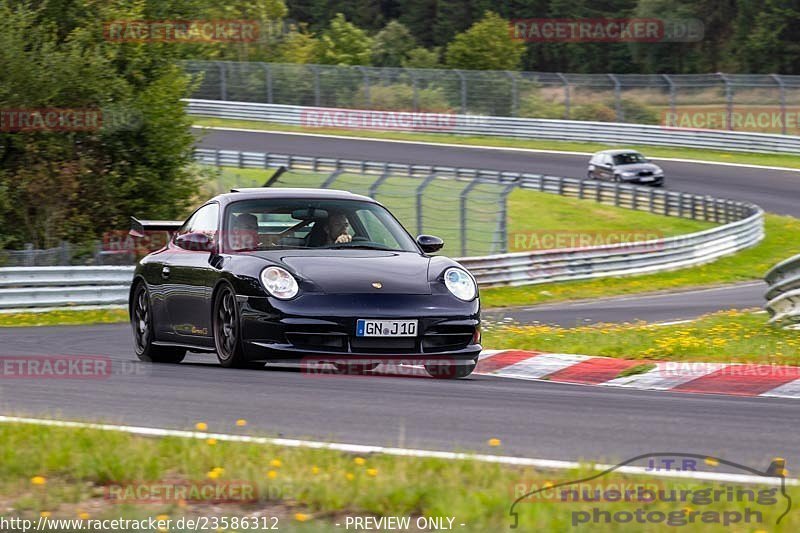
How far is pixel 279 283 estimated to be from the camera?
8852 millimetres

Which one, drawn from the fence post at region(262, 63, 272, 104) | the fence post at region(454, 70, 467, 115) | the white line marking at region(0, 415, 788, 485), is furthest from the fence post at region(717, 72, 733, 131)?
the white line marking at region(0, 415, 788, 485)

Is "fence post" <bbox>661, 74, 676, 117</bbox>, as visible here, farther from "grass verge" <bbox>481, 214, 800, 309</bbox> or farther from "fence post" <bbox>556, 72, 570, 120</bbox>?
"grass verge" <bbox>481, 214, 800, 309</bbox>

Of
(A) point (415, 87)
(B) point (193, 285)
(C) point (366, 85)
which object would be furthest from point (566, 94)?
(B) point (193, 285)

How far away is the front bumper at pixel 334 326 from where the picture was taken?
28.6ft

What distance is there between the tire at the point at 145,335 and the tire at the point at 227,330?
1000 mm

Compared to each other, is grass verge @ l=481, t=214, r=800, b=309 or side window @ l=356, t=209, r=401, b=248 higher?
side window @ l=356, t=209, r=401, b=248

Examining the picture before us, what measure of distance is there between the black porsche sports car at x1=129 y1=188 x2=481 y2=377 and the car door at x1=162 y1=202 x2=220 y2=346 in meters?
0.01

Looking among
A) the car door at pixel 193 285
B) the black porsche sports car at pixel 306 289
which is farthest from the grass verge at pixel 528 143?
the black porsche sports car at pixel 306 289

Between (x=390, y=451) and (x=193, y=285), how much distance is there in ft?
14.8

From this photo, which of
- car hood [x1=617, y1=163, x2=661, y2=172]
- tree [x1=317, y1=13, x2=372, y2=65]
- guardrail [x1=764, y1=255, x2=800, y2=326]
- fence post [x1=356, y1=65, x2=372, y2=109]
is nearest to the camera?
guardrail [x1=764, y1=255, x2=800, y2=326]

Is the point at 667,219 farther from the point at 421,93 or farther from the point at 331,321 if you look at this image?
the point at 331,321

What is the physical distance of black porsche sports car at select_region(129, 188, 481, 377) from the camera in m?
8.74

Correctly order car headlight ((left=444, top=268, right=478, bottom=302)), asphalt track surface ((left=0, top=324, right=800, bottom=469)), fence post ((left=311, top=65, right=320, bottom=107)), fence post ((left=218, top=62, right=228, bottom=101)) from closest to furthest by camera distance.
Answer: asphalt track surface ((left=0, top=324, right=800, bottom=469))
car headlight ((left=444, top=268, right=478, bottom=302))
fence post ((left=311, top=65, right=320, bottom=107))
fence post ((left=218, top=62, right=228, bottom=101))

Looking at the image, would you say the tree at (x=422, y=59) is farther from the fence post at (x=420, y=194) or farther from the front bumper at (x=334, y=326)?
the front bumper at (x=334, y=326)
